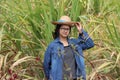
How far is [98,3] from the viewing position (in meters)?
5.66

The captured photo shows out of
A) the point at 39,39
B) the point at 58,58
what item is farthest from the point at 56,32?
the point at 39,39

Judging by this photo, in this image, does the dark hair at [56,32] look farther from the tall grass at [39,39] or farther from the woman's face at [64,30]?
the tall grass at [39,39]

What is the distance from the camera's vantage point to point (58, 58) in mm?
4012

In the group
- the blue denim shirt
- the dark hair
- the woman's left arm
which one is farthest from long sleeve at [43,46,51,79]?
the woman's left arm

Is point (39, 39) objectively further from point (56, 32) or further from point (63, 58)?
point (63, 58)

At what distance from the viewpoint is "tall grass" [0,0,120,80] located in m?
4.39

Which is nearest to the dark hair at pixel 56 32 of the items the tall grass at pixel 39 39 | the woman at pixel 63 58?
the woman at pixel 63 58

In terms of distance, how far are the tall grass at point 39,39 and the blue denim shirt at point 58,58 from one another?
230 mm

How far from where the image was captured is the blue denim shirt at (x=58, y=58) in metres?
4.01

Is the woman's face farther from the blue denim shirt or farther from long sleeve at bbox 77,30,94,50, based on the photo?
long sleeve at bbox 77,30,94,50

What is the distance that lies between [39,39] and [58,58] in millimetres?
679

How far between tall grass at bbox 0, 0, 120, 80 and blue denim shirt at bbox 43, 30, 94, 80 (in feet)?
0.75

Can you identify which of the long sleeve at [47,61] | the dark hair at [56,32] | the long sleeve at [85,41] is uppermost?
the dark hair at [56,32]

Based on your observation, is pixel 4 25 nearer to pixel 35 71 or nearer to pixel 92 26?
pixel 35 71
